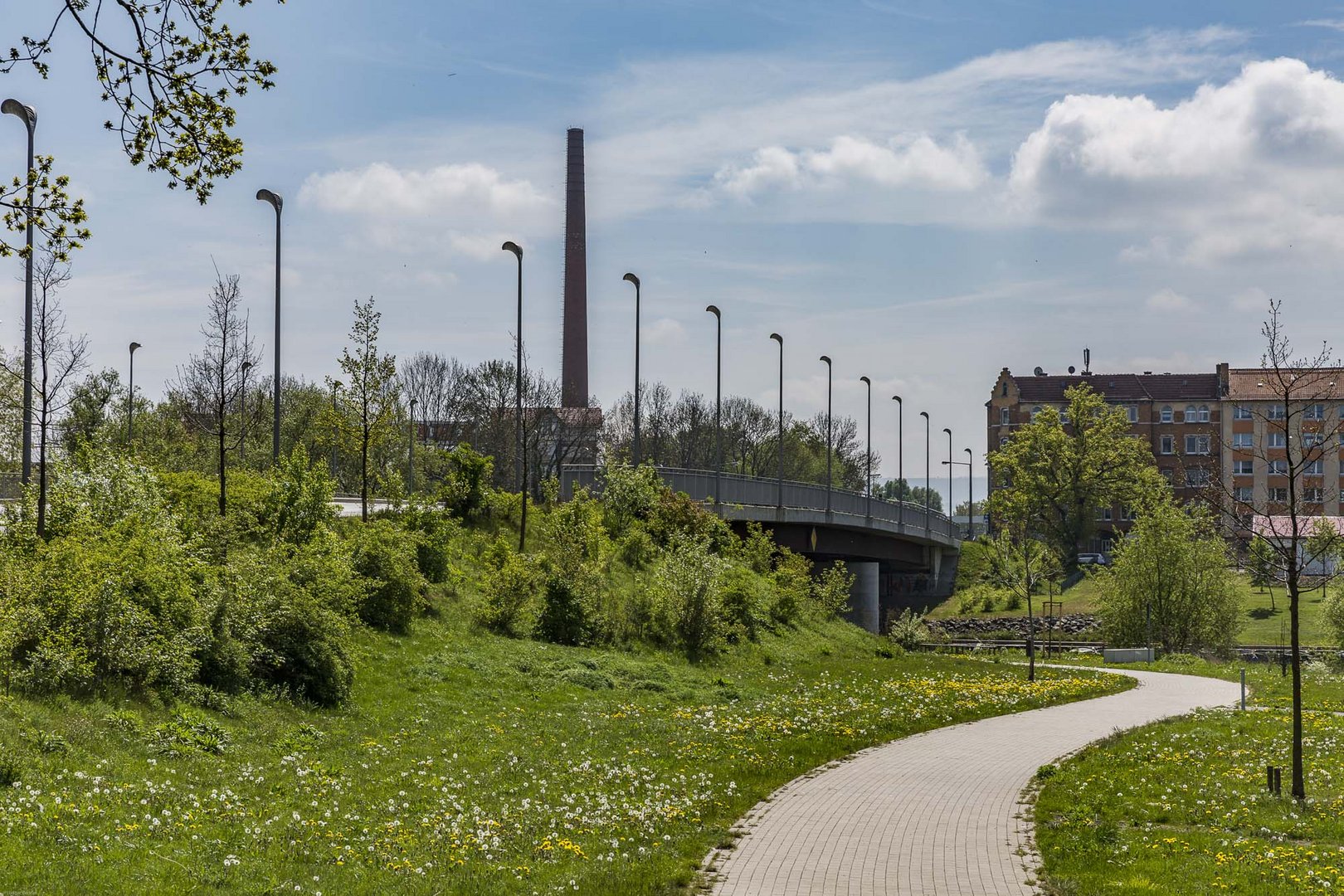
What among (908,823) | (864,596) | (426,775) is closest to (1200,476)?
(864,596)

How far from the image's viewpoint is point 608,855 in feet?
Result: 33.3

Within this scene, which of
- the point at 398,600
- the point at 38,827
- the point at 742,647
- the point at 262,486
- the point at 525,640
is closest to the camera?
the point at 38,827

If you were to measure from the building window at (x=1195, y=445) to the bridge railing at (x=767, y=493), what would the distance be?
1782 inches

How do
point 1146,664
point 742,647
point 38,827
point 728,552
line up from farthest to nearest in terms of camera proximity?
point 728,552 < point 1146,664 < point 742,647 < point 38,827

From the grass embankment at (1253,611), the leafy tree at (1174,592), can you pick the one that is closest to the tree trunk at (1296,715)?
the leafy tree at (1174,592)

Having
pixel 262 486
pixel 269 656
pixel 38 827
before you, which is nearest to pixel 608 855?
pixel 38 827

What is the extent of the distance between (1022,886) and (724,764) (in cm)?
530

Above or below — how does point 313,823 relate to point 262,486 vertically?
below

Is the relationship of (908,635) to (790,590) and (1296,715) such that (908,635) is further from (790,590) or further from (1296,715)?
(1296,715)

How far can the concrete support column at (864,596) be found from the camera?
5956 cm

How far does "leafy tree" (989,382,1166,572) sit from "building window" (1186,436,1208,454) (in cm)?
2340

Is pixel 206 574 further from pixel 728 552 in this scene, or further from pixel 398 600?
pixel 728 552

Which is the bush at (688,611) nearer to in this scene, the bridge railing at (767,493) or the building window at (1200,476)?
the bridge railing at (767,493)

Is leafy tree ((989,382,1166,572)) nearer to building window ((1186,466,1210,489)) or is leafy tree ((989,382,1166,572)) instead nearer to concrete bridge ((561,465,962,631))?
concrete bridge ((561,465,962,631))
